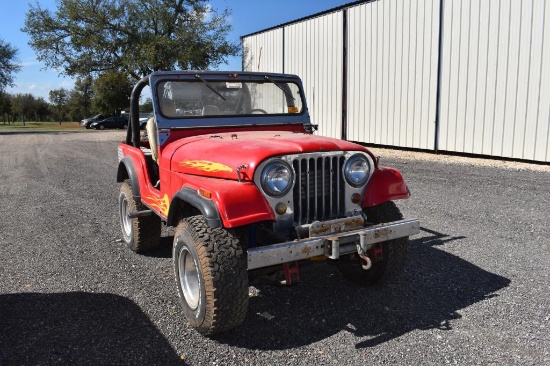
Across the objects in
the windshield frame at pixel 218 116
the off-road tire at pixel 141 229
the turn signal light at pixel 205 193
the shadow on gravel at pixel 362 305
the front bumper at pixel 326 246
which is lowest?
the shadow on gravel at pixel 362 305

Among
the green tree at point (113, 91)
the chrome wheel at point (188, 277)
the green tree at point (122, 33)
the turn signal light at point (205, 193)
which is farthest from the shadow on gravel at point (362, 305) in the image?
the green tree at point (113, 91)

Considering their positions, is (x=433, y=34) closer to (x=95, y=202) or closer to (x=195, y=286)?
(x=95, y=202)

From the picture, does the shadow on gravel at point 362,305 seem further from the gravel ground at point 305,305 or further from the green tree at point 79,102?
the green tree at point 79,102

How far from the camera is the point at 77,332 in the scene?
3.30m

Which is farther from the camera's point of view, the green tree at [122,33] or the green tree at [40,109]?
the green tree at [40,109]

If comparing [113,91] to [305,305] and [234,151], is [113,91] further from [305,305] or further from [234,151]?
[305,305]

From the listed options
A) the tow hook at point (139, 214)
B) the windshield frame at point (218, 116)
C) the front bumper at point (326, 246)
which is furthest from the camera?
the tow hook at point (139, 214)

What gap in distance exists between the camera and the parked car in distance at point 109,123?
39688 millimetres

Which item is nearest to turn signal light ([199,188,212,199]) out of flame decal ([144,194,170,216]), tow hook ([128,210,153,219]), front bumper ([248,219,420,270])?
front bumper ([248,219,420,270])

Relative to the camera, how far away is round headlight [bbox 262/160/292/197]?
317 cm

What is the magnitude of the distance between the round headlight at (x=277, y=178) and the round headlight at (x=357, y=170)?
1.71 ft

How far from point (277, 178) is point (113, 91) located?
Result: 45.8 meters

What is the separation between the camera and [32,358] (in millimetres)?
2955

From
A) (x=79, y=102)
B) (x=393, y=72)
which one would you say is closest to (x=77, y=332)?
(x=393, y=72)
